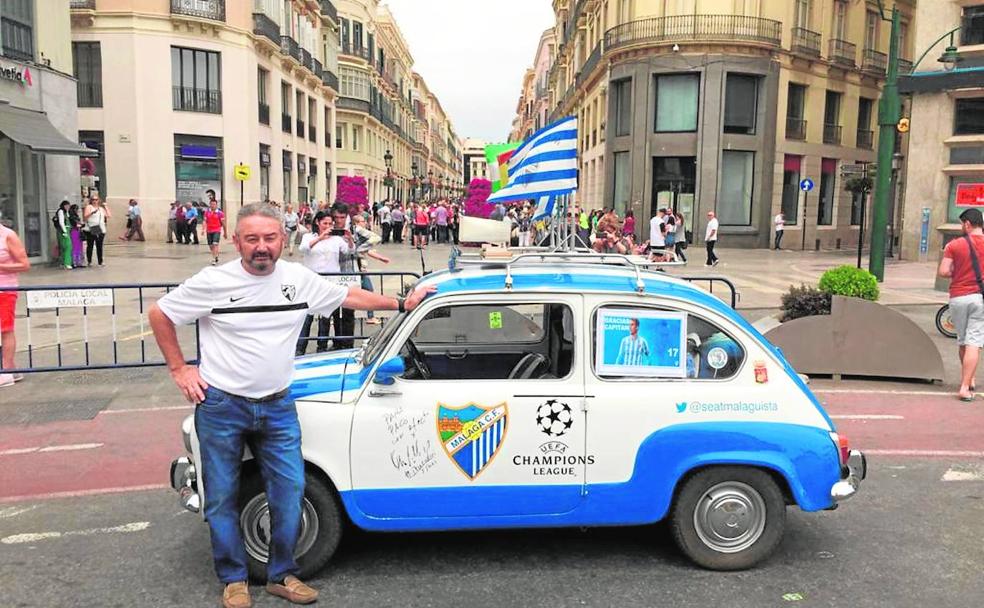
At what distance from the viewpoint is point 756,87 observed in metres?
33.2

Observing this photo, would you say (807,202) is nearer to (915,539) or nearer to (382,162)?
(915,539)

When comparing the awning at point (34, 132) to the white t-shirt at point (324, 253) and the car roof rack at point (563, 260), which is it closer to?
the white t-shirt at point (324, 253)

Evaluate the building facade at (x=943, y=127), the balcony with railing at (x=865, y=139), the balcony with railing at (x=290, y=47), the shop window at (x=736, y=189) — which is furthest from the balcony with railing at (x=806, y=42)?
the balcony with railing at (x=290, y=47)

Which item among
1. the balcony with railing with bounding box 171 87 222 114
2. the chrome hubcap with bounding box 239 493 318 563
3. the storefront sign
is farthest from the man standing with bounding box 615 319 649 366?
the balcony with railing with bounding box 171 87 222 114

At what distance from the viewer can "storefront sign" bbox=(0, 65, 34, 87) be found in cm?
1823

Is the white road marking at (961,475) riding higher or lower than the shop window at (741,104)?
lower

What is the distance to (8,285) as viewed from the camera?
8.56 meters

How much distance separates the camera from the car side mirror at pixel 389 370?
4.02m

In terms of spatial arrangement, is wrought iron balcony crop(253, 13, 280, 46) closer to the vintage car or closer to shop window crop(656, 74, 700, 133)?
shop window crop(656, 74, 700, 133)

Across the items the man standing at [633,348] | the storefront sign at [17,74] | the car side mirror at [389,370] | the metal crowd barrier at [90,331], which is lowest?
the metal crowd barrier at [90,331]

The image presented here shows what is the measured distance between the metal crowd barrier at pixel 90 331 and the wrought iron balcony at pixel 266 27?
80.5 ft

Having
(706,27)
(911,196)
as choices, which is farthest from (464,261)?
(706,27)

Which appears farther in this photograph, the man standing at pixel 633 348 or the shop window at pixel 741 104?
the shop window at pixel 741 104

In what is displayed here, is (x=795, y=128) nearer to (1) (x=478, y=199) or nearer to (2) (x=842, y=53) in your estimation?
(2) (x=842, y=53)
